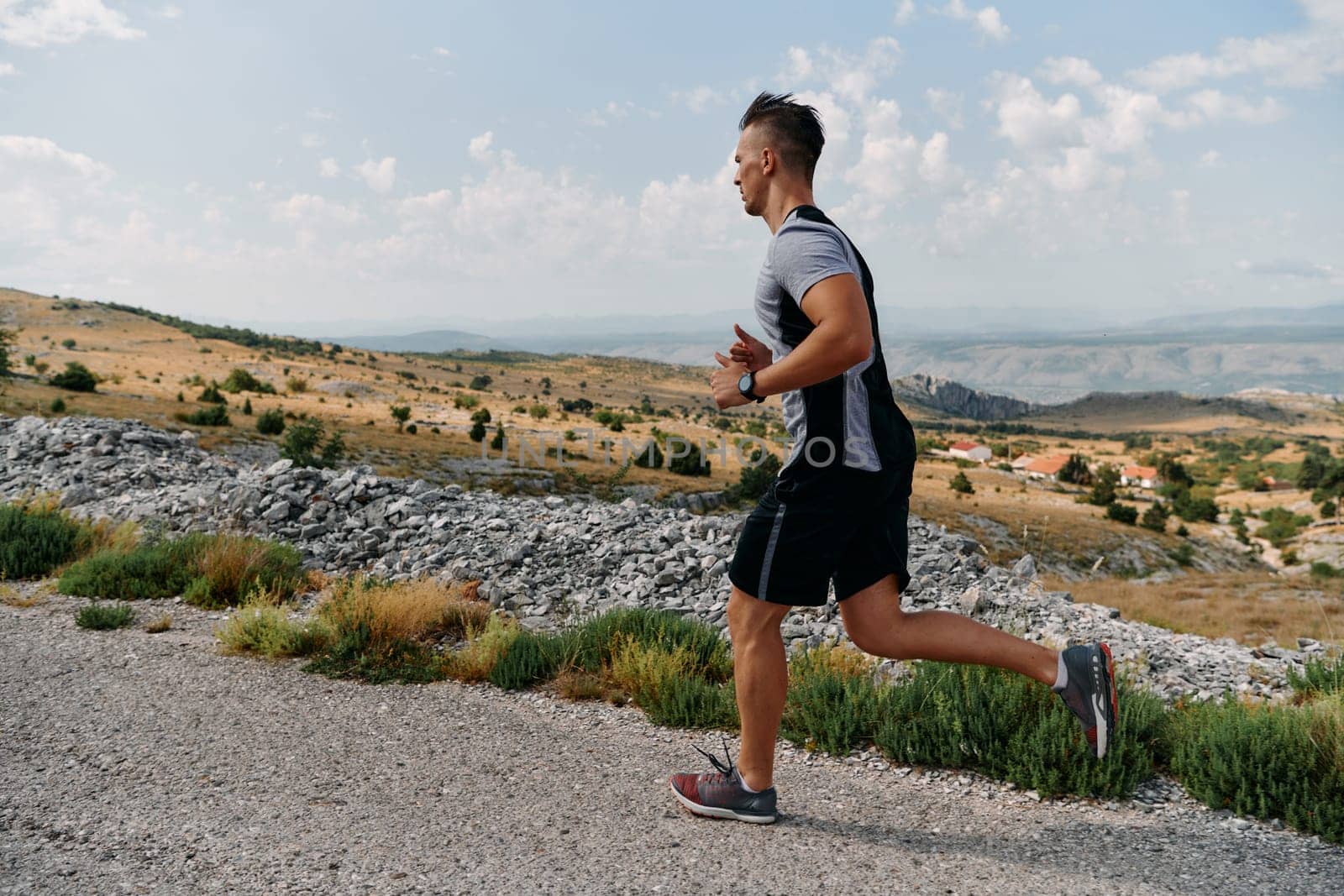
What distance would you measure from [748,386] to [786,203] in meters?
0.71

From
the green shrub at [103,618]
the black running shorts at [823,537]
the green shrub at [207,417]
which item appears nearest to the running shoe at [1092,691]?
the black running shorts at [823,537]

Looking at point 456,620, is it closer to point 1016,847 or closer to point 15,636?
point 15,636

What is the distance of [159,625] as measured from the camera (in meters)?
6.23

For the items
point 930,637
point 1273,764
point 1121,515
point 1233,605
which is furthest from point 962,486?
point 930,637

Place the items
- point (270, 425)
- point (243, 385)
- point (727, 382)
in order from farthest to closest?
point (243, 385) < point (270, 425) < point (727, 382)

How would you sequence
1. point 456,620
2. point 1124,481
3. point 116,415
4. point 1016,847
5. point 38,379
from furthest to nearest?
point 1124,481
point 38,379
point 116,415
point 456,620
point 1016,847

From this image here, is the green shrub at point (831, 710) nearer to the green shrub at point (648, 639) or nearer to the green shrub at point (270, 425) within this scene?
the green shrub at point (648, 639)

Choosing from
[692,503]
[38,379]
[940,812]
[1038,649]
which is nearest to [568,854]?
[940,812]

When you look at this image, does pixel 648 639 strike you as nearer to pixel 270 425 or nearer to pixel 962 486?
pixel 270 425

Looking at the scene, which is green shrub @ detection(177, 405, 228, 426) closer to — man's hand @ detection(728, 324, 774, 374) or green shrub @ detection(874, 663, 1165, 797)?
green shrub @ detection(874, 663, 1165, 797)

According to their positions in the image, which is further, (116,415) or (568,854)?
(116,415)

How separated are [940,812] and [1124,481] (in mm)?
111239

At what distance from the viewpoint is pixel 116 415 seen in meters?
27.6

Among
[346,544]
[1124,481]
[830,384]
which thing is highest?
[830,384]
